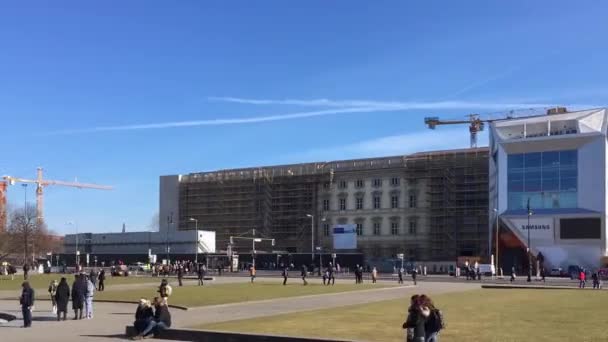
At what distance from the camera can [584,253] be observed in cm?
9669

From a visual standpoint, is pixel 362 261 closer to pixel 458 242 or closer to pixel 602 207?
pixel 458 242

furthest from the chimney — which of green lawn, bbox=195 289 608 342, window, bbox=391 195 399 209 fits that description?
green lawn, bbox=195 289 608 342

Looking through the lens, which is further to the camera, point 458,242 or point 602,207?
point 458,242

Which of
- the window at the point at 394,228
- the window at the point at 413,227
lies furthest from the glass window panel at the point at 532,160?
the window at the point at 394,228

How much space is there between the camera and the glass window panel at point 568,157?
98875mm

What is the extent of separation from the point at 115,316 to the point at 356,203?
345 feet

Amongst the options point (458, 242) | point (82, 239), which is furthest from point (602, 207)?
point (82, 239)

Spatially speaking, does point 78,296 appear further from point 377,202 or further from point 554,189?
point 377,202

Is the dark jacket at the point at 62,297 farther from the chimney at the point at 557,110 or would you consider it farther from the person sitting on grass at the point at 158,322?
the chimney at the point at 557,110

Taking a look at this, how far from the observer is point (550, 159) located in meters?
101

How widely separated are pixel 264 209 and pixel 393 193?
1025 inches

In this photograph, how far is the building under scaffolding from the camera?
388ft

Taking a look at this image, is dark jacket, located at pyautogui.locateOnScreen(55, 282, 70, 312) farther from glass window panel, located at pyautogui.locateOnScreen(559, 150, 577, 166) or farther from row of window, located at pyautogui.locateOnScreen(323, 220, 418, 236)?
row of window, located at pyautogui.locateOnScreen(323, 220, 418, 236)

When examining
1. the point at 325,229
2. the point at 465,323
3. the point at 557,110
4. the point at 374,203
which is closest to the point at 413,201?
the point at 374,203
